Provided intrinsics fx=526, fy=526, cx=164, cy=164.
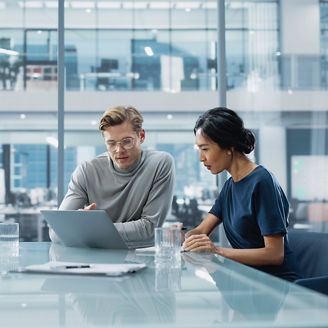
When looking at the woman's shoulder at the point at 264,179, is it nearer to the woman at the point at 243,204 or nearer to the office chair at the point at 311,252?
the woman at the point at 243,204

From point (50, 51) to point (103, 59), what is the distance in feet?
1.63

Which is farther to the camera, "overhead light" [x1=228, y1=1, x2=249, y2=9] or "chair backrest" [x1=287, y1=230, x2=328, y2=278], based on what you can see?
"overhead light" [x1=228, y1=1, x2=249, y2=9]

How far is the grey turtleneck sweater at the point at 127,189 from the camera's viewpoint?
2.53 m

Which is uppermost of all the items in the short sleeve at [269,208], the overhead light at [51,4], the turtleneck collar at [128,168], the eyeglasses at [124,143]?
the overhead light at [51,4]

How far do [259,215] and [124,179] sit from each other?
2.78ft

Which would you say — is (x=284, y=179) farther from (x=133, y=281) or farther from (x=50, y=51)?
(x=133, y=281)

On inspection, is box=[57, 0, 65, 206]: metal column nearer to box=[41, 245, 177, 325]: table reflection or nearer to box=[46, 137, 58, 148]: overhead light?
box=[46, 137, 58, 148]: overhead light

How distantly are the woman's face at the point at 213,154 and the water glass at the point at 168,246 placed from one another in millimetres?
605

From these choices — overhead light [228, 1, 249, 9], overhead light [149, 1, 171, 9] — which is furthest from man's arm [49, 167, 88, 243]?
overhead light [228, 1, 249, 9]

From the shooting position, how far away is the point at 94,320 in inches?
33.5

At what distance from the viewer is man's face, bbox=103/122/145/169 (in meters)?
2.61

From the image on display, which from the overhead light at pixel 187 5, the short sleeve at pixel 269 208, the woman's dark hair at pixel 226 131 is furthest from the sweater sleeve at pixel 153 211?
the overhead light at pixel 187 5

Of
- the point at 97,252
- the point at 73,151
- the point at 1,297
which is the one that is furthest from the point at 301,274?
the point at 73,151

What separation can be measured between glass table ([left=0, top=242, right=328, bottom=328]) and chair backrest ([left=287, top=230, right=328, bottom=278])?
2.06ft
